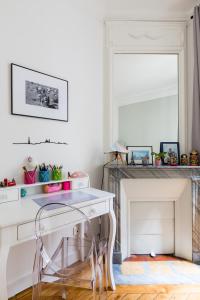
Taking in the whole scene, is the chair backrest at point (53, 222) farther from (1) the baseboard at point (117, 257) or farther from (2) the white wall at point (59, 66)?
(1) the baseboard at point (117, 257)

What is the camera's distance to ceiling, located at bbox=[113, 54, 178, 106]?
2684 mm

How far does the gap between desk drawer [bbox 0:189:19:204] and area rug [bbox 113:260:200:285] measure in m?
1.19

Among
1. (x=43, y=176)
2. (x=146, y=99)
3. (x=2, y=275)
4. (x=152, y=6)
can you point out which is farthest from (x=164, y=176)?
(x=152, y=6)

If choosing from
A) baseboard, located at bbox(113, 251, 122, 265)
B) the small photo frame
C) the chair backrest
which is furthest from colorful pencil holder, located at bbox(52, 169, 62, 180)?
the small photo frame

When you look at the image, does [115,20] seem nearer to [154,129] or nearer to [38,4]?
[38,4]

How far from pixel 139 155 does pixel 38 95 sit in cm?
125

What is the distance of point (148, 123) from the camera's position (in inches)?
105

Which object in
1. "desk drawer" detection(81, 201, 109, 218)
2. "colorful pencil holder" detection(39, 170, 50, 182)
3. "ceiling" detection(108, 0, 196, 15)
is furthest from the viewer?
"ceiling" detection(108, 0, 196, 15)

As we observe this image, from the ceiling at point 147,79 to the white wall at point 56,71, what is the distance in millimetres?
224

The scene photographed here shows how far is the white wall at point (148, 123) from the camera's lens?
266cm

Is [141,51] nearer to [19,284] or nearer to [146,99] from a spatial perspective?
[146,99]

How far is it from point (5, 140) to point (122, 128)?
1.33m

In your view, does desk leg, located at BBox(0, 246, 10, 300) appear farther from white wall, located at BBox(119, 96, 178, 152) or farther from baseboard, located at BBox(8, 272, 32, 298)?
white wall, located at BBox(119, 96, 178, 152)

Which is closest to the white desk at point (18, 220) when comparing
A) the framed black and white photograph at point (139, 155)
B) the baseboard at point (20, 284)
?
the baseboard at point (20, 284)
